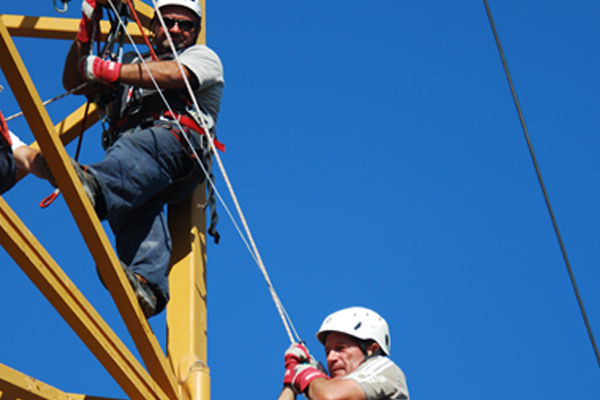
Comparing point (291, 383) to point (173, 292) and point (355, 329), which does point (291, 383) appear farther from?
point (173, 292)

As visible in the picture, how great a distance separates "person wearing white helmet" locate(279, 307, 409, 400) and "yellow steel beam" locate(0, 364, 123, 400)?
1060mm

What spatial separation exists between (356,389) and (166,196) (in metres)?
2.20

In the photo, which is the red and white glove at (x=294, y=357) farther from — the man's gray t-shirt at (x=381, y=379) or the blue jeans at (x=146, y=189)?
the blue jeans at (x=146, y=189)

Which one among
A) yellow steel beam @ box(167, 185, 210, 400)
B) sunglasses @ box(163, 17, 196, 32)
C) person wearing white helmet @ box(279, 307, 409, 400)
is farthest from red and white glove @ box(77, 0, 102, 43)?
person wearing white helmet @ box(279, 307, 409, 400)

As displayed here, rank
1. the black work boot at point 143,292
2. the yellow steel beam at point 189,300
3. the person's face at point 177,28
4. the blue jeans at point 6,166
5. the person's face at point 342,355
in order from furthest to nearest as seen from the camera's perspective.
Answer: the person's face at point 177,28 < the yellow steel beam at point 189,300 < the black work boot at point 143,292 < the blue jeans at point 6,166 < the person's face at point 342,355

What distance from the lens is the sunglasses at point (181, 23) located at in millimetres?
6133

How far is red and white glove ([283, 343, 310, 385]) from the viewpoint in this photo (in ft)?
13.9

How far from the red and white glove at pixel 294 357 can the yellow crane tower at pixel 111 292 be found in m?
0.75

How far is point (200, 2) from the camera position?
6.78 m

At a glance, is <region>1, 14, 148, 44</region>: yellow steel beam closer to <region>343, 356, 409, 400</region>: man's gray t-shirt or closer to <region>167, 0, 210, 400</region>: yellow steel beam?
<region>167, 0, 210, 400</region>: yellow steel beam

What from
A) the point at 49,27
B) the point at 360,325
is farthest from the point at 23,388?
the point at 49,27

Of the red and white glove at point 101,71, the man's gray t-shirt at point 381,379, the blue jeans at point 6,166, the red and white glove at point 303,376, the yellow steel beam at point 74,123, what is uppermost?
the red and white glove at point 101,71

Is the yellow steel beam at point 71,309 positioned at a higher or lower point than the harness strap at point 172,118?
lower

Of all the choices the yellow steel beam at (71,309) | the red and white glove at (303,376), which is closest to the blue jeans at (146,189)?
the yellow steel beam at (71,309)
